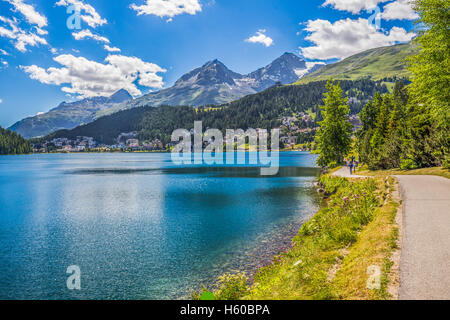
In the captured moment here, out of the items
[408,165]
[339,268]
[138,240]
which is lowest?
[138,240]

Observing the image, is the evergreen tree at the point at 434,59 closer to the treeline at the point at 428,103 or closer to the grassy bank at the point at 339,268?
the treeline at the point at 428,103

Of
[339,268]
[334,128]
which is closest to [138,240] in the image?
[339,268]

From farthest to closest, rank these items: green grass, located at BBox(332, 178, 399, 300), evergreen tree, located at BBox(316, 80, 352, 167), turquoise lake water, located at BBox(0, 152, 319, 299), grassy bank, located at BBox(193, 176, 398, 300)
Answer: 1. evergreen tree, located at BBox(316, 80, 352, 167)
2. turquoise lake water, located at BBox(0, 152, 319, 299)
3. grassy bank, located at BBox(193, 176, 398, 300)
4. green grass, located at BBox(332, 178, 399, 300)

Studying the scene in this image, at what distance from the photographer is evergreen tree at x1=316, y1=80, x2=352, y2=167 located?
57406 millimetres

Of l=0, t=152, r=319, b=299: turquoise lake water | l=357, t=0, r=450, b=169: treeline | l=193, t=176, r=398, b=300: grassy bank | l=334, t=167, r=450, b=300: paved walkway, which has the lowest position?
l=0, t=152, r=319, b=299: turquoise lake water

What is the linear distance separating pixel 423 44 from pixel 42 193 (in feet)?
212

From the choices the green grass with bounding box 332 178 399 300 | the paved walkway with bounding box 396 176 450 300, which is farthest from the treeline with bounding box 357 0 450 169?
the green grass with bounding box 332 178 399 300

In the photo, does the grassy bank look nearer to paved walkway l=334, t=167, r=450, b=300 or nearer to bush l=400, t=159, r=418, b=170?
paved walkway l=334, t=167, r=450, b=300

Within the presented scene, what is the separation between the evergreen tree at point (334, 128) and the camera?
5741 centimetres

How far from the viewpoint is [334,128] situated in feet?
188

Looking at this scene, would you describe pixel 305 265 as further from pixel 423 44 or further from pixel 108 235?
pixel 423 44

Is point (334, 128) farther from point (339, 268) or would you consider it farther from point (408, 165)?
point (339, 268)

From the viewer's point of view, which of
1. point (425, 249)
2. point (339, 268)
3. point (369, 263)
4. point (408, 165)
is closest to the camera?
point (369, 263)
